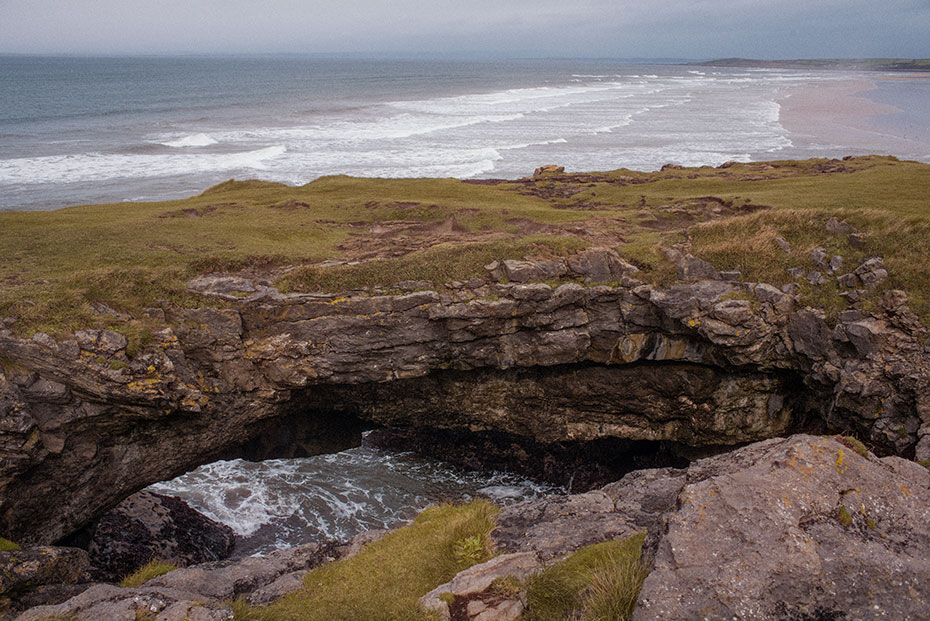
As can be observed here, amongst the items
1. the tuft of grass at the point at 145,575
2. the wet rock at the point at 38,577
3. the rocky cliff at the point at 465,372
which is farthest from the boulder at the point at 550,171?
the wet rock at the point at 38,577

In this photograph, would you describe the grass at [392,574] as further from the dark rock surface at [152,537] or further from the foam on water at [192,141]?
the foam on water at [192,141]

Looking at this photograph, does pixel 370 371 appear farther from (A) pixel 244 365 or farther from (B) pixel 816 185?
(B) pixel 816 185

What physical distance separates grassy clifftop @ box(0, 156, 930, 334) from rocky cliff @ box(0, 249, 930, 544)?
813 mm

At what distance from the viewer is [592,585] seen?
7191 millimetres

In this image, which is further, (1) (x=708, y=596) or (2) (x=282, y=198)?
(2) (x=282, y=198)

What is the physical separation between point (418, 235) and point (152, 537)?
13672 mm

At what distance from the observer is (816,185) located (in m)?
26.1

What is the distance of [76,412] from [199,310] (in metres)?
3.83

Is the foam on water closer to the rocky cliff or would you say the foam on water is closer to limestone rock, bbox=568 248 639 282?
the rocky cliff

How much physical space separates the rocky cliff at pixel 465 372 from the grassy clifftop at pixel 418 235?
813 millimetres

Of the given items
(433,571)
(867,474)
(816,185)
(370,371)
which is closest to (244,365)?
(370,371)

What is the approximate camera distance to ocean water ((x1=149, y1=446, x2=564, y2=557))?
1891cm

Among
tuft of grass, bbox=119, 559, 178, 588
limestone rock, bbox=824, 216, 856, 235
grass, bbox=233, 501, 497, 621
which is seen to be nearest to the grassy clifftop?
limestone rock, bbox=824, 216, 856, 235

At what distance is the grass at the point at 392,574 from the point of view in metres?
8.72
